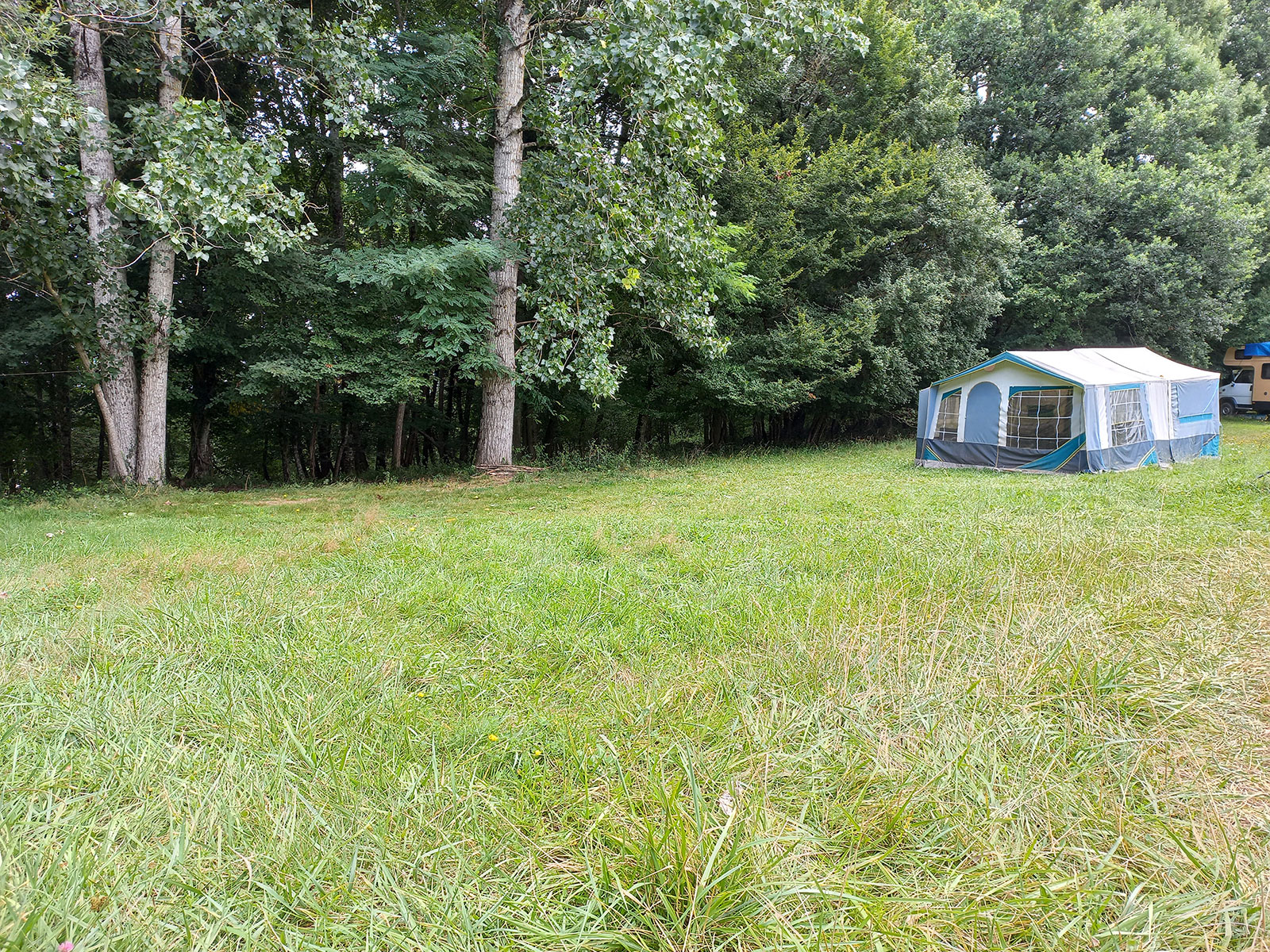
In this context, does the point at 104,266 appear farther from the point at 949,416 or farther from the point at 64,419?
the point at 949,416

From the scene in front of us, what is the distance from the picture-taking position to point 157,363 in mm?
9180

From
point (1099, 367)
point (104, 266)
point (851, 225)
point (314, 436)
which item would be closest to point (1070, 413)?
point (1099, 367)

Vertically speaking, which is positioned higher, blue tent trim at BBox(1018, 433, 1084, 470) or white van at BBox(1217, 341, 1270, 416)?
white van at BBox(1217, 341, 1270, 416)

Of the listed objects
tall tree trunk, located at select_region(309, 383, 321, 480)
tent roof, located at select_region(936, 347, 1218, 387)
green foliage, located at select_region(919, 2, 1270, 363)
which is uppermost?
green foliage, located at select_region(919, 2, 1270, 363)

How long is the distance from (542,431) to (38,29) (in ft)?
48.4

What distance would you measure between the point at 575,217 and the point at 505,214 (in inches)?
60.0

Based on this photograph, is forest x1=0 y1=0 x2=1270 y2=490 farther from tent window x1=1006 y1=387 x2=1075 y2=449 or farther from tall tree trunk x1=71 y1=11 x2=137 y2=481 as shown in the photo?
tent window x1=1006 y1=387 x2=1075 y2=449

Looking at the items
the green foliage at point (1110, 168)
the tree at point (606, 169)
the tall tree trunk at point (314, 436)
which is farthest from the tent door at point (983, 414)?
the tall tree trunk at point (314, 436)

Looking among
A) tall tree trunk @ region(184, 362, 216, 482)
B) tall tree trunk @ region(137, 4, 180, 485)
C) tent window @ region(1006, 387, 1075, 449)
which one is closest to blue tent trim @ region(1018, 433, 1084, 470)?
tent window @ region(1006, 387, 1075, 449)

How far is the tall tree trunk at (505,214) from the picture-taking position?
1014 centimetres

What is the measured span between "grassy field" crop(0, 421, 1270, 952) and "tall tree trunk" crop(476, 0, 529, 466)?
7.03 meters

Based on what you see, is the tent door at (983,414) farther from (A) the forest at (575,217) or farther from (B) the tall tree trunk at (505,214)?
(B) the tall tree trunk at (505,214)

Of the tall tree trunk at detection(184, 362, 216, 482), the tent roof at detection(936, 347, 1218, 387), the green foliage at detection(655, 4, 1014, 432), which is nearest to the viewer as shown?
the tent roof at detection(936, 347, 1218, 387)

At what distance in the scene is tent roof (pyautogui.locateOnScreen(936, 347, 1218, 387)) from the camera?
10.5 m
